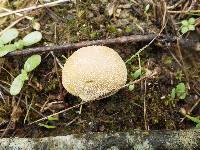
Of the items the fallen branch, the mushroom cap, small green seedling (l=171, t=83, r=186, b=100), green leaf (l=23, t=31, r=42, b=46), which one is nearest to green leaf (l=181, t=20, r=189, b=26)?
small green seedling (l=171, t=83, r=186, b=100)

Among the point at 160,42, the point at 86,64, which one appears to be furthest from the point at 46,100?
the point at 160,42

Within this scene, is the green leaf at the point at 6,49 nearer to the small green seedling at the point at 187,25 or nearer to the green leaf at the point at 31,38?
the green leaf at the point at 31,38

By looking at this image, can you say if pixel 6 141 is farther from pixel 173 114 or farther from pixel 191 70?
pixel 191 70

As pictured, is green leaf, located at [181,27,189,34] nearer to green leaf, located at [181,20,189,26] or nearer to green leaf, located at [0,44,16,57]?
green leaf, located at [181,20,189,26]

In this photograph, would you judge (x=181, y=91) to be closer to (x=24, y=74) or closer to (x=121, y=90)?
(x=121, y=90)

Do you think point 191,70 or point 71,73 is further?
point 191,70

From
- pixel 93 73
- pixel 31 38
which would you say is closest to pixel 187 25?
pixel 93 73
